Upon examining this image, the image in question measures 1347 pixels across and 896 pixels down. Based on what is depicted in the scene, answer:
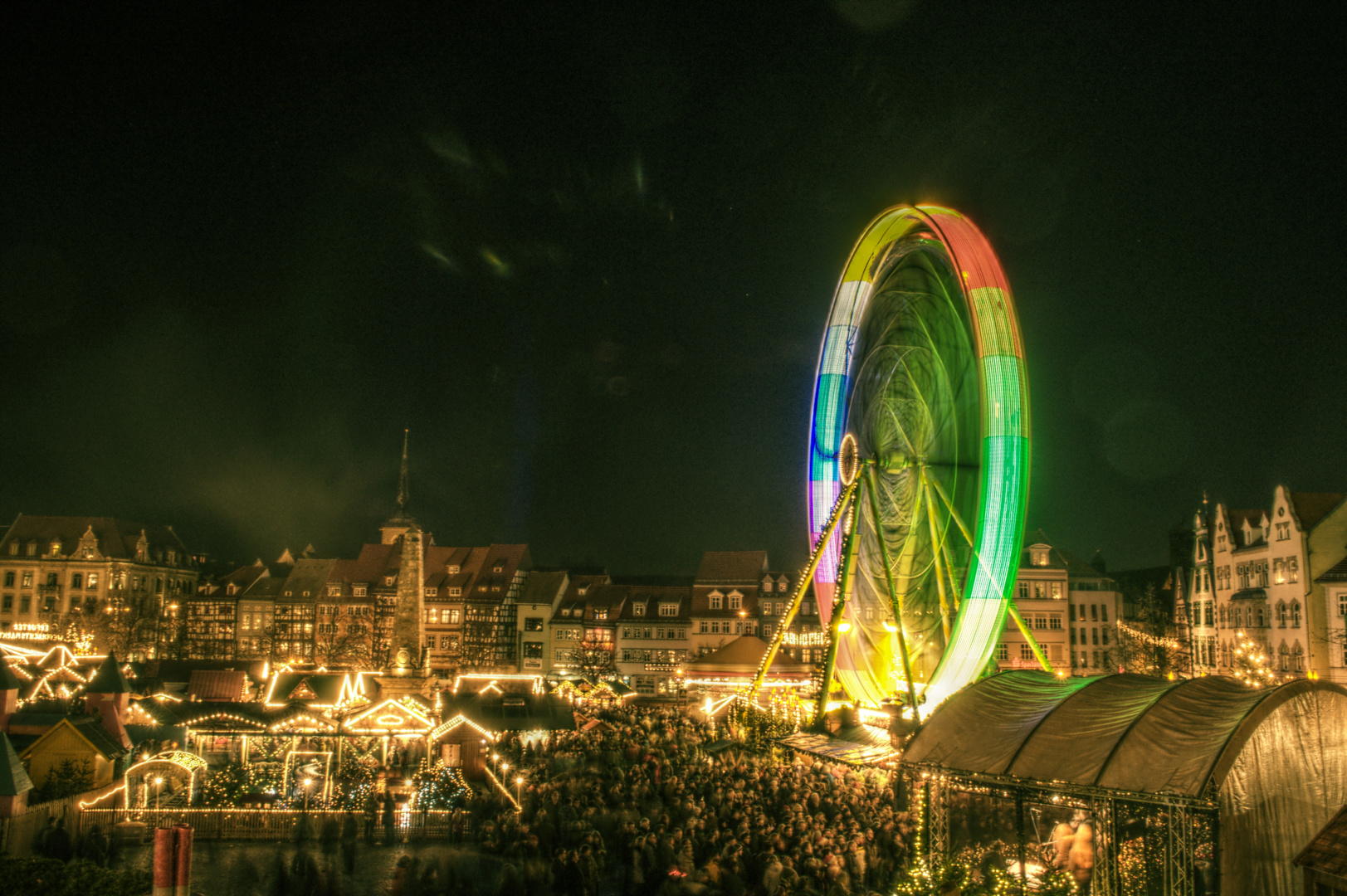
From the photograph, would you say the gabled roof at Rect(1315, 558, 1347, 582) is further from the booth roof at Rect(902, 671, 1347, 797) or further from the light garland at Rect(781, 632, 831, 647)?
the booth roof at Rect(902, 671, 1347, 797)

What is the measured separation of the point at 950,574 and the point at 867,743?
4.67 meters

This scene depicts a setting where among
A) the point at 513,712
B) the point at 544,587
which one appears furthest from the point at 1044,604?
the point at 513,712

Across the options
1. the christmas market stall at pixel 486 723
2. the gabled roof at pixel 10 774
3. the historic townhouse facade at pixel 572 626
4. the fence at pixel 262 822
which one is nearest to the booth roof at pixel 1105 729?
the fence at pixel 262 822

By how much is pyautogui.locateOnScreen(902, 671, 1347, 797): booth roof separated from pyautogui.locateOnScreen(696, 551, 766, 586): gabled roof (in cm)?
4907

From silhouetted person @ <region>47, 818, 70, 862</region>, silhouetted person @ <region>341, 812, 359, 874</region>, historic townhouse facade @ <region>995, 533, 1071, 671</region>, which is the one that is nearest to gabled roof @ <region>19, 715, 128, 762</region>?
silhouetted person @ <region>47, 818, 70, 862</region>

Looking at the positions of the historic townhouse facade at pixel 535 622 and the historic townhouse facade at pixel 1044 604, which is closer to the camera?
the historic townhouse facade at pixel 1044 604

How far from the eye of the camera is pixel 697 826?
51.6 ft

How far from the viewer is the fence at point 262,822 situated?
20.4 metres

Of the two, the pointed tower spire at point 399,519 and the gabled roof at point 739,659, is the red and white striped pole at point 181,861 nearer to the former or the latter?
the gabled roof at point 739,659

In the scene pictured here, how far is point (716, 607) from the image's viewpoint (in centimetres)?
6419

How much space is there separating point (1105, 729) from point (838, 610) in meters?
9.90

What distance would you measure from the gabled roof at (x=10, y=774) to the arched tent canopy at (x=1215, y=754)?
650 inches

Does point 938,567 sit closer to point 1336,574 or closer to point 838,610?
point 838,610

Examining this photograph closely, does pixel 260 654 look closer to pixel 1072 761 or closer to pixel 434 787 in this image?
pixel 434 787
